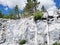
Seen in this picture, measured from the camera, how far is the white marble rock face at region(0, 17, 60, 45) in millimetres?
43406

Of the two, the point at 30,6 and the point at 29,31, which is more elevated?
the point at 30,6

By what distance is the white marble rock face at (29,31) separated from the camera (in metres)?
43.4

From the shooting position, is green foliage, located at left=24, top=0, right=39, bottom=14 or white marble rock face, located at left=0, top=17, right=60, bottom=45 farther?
green foliage, located at left=24, top=0, right=39, bottom=14

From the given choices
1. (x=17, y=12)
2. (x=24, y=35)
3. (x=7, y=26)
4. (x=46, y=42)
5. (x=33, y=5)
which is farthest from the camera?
(x=17, y=12)

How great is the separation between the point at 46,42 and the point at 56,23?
4819 mm

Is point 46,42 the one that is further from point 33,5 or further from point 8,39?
point 33,5

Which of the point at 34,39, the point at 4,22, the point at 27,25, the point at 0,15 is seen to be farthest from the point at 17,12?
the point at 34,39

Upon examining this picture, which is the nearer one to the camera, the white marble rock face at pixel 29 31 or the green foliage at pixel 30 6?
the white marble rock face at pixel 29 31

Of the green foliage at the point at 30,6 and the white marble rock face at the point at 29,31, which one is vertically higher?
the green foliage at the point at 30,6

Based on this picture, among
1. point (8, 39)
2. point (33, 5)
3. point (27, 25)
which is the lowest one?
point (8, 39)

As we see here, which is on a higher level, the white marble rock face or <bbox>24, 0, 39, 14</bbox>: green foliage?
<bbox>24, 0, 39, 14</bbox>: green foliage

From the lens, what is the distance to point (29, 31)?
4612cm

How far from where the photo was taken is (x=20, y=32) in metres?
47.1

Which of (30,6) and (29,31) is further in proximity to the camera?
(30,6)
